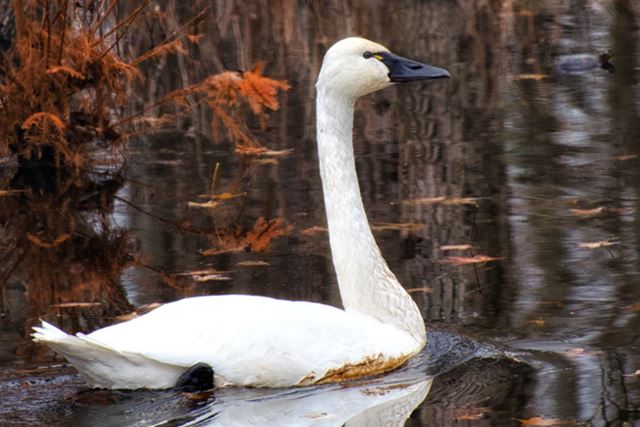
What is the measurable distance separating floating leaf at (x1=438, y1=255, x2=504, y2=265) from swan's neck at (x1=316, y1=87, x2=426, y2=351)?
1.52 m

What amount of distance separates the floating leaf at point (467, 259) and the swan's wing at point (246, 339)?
210 cm

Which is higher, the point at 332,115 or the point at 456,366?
the point at 332,115

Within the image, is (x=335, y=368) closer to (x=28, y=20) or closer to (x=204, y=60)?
(x=28, y=20)

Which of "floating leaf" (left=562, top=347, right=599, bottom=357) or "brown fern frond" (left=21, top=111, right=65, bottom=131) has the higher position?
"brown fern frond" (left=21, top=111, right=65, bottom=131)

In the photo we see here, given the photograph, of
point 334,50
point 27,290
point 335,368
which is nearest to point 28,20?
point 27,290

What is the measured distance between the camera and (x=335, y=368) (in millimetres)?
6738

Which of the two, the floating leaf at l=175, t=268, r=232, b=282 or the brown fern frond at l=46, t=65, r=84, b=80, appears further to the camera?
the brown fern frond at l=46, t=65, r=84, b=80

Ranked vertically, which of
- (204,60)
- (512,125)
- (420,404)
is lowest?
(420,404)

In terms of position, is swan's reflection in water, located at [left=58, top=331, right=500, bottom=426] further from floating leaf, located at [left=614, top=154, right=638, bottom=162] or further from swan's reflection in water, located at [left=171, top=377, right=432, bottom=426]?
floating leaf, located at [left=614, top=154, right=638, bottom=162]

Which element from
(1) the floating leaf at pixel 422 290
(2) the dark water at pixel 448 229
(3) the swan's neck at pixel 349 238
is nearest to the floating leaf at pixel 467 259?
(2) the dark water at pixel 448 229

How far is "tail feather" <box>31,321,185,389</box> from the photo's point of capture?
640 centimetres

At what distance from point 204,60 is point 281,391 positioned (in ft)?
37.8

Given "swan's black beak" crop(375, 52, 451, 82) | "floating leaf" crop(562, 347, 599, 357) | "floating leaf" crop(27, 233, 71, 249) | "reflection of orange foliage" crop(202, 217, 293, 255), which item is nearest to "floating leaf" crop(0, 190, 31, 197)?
"floating leaf" crop(27, 233, 71, 249)

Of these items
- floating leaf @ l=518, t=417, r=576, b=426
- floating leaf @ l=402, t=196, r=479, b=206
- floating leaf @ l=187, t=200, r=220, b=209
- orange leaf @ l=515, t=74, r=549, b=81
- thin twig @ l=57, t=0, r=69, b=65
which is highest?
thin twig @ l=57, t=0, r=69, b=65
